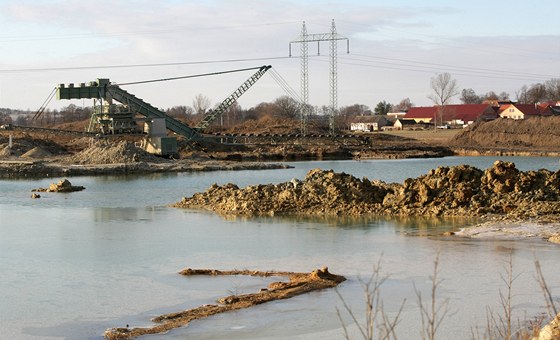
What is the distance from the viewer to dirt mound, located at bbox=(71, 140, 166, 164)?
41594mm

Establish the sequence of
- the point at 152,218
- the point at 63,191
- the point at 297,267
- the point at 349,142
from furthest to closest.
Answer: the point at 349,142
the point at 63,191
the point at 152,218
the point at 297,267

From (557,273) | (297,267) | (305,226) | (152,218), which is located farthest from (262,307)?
(152,218)

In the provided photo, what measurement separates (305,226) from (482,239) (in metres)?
3.91

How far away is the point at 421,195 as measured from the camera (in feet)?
61.8

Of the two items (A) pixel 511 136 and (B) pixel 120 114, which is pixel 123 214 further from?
(A) pixel 511 136

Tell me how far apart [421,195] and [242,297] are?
32.0ft

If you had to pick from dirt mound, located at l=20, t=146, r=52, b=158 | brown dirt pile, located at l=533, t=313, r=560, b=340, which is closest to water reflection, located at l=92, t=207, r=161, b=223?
brown dirt pile, located at l=533, t=313, r=560, b=340

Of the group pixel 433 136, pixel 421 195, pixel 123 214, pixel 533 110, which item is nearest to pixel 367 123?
pixel 533 110

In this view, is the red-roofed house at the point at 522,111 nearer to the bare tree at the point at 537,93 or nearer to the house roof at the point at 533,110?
the house roof at the point at 533,110

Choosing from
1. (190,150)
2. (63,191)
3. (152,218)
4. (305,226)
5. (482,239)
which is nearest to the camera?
(482,239)

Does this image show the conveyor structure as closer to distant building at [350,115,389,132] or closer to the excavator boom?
the excavator boom

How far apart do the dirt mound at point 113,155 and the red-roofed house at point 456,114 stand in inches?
2228

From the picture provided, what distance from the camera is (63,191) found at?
27.1 meters

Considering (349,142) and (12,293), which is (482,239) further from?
(349,142)
